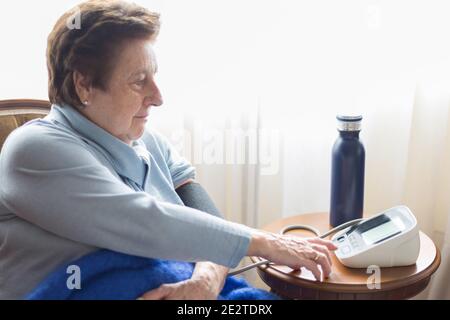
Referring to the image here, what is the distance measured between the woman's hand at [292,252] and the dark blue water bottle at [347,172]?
20cm

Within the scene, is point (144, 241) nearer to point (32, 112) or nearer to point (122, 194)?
point (122, 194)

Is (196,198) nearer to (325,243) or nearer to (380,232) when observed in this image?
(325,243)

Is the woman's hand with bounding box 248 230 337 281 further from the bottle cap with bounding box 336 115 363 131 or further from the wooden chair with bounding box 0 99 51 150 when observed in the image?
the wooden chair with bounding box 0 99 51 150

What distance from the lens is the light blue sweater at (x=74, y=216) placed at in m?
0.92

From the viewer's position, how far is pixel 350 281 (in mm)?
1068

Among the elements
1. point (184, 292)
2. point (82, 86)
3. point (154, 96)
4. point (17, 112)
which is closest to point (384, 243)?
point (184, 292)

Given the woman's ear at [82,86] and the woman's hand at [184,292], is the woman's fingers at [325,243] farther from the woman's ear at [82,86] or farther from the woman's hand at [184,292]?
the woman's ear at [82,86]

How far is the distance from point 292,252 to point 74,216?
42cm

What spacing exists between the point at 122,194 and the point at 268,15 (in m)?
0.72

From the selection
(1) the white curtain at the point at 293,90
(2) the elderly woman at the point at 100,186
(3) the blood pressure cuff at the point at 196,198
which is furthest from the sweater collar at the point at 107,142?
(1) the white curtain at the point at 293,90

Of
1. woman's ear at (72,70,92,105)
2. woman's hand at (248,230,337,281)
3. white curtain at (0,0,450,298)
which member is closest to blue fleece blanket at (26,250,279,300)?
woman's hand at (248,230,337,281)

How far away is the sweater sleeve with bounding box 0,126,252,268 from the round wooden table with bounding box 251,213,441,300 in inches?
6.9

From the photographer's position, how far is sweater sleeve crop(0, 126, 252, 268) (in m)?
0.92
